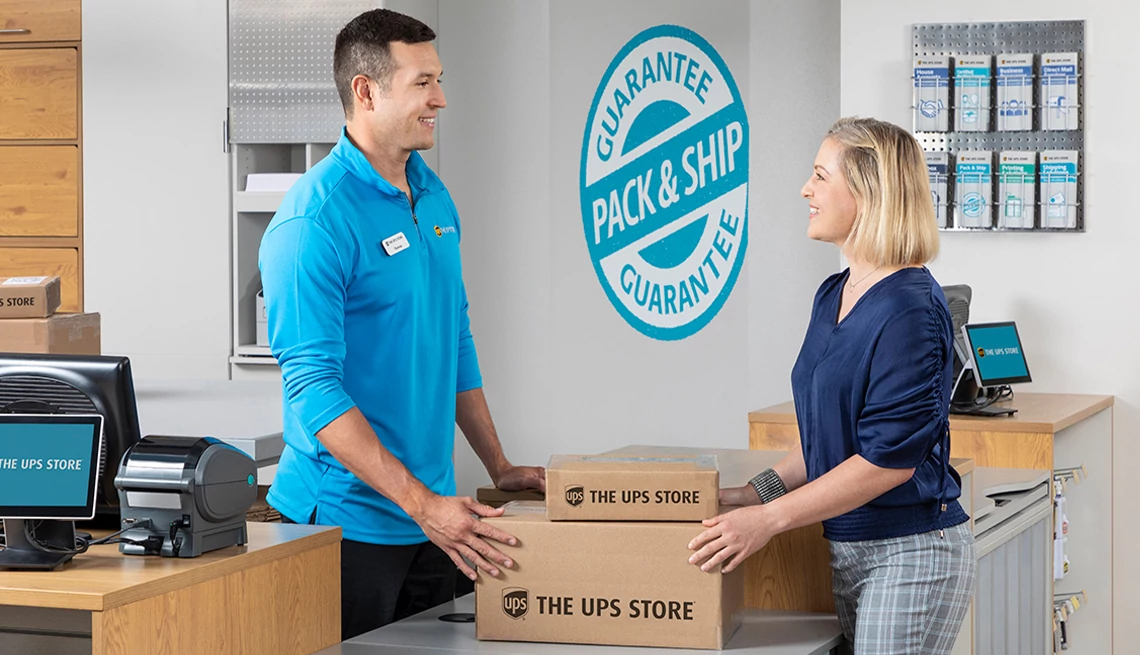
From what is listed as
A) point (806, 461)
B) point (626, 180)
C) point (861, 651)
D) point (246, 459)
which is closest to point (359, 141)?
point (246, 459)

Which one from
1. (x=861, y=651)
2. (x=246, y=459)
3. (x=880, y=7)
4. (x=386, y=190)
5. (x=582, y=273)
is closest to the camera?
(x=246, y=459)

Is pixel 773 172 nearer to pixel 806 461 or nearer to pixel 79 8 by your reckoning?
pixel 79 8

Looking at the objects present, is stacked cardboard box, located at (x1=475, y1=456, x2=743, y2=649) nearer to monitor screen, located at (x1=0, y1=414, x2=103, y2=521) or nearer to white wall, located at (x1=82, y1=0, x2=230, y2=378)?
monitor screen, located at (x1=0, y1=414, x2=103, y2=521)

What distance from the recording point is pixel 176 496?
72.1 inches

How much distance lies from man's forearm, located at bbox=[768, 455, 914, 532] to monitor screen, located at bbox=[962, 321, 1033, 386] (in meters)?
2.09

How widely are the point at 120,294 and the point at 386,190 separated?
11.4 ft

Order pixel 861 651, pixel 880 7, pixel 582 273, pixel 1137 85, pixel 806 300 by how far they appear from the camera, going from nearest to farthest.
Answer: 1. pixel 861 651
2. pixel 1137 85
3. pixel 880 7
4. pixel 806 300
5. pixel 582 273

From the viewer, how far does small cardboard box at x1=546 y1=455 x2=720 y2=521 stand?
1.99 metres

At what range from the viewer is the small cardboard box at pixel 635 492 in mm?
1988

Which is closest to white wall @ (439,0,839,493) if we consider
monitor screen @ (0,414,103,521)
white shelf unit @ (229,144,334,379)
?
white shelf unit @ (229,144,334,379)

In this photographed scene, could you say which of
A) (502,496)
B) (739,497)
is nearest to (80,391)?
(502,496)

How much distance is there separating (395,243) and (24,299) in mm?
1513

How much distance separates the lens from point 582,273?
18.7 ft

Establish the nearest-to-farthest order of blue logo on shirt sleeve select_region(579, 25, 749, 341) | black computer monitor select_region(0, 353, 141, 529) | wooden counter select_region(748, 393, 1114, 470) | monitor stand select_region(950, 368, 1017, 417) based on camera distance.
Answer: black computer monitor select_region(0, 353, 141, 529) < wooden counter select_region(748, 393, 1114, 470) < monitor stand select_region(950, 368, 1017, 417) < blue logo on shirt sleeve select_region(579, 25, 749, 341)
